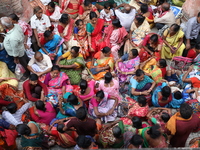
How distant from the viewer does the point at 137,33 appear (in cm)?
610

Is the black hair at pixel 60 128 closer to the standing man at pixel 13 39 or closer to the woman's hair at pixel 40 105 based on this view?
the woman's hair at pixel 40 105

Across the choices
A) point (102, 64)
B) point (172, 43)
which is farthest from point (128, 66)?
point (172, 43)

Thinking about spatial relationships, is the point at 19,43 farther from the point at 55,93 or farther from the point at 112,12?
the point at 112,12

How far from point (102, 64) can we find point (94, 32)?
107cm

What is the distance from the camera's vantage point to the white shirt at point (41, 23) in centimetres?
607

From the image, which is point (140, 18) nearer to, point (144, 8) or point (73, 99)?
point (144, 8)

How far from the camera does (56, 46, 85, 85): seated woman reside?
549cm

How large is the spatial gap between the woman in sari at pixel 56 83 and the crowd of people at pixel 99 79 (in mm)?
21

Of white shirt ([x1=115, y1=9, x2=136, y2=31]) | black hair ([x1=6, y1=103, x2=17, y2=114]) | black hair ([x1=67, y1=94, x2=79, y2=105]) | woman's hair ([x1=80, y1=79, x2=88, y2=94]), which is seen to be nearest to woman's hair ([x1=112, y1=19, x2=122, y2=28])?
white shirt ([x1=115, y1=9, x2=136, y2=31])

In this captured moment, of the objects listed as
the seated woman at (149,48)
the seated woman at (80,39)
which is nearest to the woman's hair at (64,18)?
the seated woman at (80,39)

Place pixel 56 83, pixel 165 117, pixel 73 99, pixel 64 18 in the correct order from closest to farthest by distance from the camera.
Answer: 1. pixel 165 117
2. pixel 73 99
3. pixel 56 83
4. pixel 64 18

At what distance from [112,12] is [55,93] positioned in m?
2.91

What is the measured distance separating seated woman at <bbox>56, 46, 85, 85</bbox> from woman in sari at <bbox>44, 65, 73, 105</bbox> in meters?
0.22

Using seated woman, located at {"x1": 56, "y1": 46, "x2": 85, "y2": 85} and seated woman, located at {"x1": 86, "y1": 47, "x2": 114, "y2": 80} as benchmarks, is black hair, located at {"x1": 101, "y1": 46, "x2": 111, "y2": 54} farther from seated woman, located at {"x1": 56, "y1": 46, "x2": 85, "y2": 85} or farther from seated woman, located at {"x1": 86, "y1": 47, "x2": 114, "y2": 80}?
seated woman, located at {"x1": 56, "y1": 46, "x2": 85, "y2": 85}
